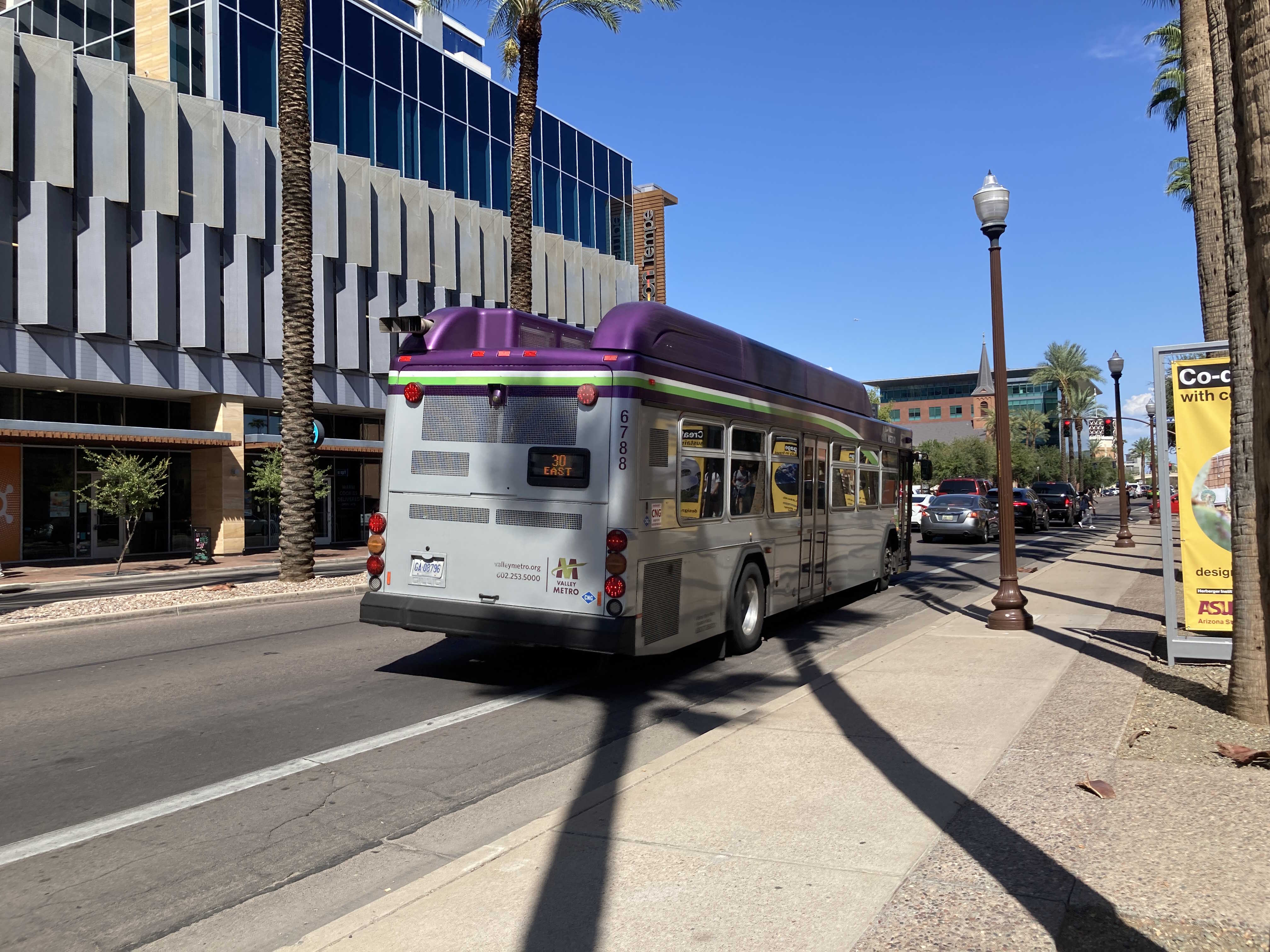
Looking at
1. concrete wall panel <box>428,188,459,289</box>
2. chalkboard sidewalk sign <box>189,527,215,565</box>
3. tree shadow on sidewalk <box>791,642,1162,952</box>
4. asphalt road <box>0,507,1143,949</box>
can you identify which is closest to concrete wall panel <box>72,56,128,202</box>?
chalkboard sidewalk sign <box>189,527,215,565</box>

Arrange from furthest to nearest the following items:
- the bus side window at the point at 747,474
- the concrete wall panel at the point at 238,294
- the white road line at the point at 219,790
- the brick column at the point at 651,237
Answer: the brick column at the point at 651,237, the concrete wall panel at the point at 238,294, the bus side window at the point at 747,474, the white road line at the point at 219,790

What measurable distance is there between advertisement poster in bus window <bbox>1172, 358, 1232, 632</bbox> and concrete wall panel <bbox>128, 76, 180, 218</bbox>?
2482 cm

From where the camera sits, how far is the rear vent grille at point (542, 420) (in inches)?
313

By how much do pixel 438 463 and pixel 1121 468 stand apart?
88.0 ft

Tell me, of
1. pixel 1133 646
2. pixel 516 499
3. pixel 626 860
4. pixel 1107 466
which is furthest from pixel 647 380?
pixel 1107 466

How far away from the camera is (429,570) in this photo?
847cm

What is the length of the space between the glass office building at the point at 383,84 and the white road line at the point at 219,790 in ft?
85.2

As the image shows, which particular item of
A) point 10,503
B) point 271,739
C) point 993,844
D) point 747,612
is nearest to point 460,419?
point 271,739

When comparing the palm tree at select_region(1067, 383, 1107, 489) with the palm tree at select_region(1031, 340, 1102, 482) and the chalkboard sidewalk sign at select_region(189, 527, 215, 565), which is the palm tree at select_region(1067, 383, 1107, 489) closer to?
the palm tree at select_region(1031, 340, 1102, 482)

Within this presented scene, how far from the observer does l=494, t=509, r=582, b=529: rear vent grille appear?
7.89 m

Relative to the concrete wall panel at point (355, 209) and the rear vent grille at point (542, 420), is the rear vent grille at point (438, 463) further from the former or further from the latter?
the concrete wall panel at point (355, 209)

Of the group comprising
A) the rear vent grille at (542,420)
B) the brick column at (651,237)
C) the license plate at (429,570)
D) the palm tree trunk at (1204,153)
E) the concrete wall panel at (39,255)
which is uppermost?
the brick column at (651,237)

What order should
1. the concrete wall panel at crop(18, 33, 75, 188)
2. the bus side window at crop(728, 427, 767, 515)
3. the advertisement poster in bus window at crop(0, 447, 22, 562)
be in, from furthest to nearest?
the advertisement poster in bus window at crop(0, 447, 22, 562), the concrete wall panel at crop(18, 33, 75, 188), the bus side window at crop(728, 427, 767, 515)

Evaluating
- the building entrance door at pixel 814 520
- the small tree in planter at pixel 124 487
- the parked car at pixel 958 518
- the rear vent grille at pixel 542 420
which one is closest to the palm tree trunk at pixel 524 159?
the small tree in planter at pixel 124 487
